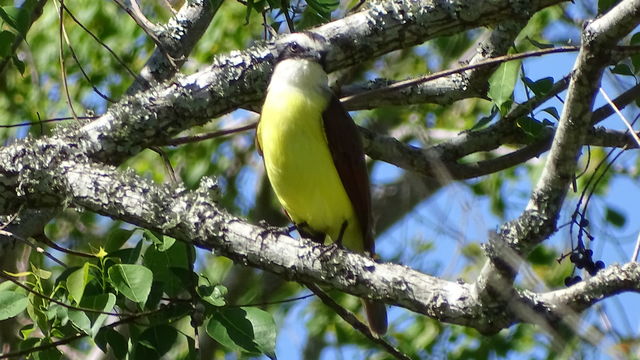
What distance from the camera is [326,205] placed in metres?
4.85

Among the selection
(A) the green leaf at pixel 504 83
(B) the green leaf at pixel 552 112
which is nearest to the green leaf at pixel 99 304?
(A) the green leaf at pixel 504 83

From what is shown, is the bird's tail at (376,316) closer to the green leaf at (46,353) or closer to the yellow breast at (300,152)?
the yellow breast at (300,152)

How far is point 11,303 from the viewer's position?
11.3 ft

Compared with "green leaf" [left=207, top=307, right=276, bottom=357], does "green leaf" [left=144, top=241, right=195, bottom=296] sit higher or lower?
higher

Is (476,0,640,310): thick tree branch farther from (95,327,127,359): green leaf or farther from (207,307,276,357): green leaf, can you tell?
(95,327,127,359): green leaf

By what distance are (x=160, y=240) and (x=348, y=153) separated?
1310mm

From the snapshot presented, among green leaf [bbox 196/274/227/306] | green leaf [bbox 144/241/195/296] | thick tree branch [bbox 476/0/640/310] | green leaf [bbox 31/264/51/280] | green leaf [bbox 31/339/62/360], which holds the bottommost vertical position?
green leaf [bbox 31/339/62/360]

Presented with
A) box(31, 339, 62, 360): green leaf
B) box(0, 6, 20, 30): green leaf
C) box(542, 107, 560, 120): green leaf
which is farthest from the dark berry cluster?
box(0, 6, 20, 30): green leaf

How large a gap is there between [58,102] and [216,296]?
198 inches

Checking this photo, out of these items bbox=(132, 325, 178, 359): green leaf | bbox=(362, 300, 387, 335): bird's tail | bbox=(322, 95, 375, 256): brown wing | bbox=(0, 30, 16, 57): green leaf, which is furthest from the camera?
bbox=(362, 300, 387, 335): bird's tail

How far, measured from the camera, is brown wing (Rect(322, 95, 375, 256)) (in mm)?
4633

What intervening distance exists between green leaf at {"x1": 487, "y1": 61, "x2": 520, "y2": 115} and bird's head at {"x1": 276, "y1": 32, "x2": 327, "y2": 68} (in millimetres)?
693

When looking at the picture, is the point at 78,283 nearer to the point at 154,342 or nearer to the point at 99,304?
the point at 99,304

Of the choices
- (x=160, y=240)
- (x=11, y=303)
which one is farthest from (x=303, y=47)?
(x=11, y=303)
